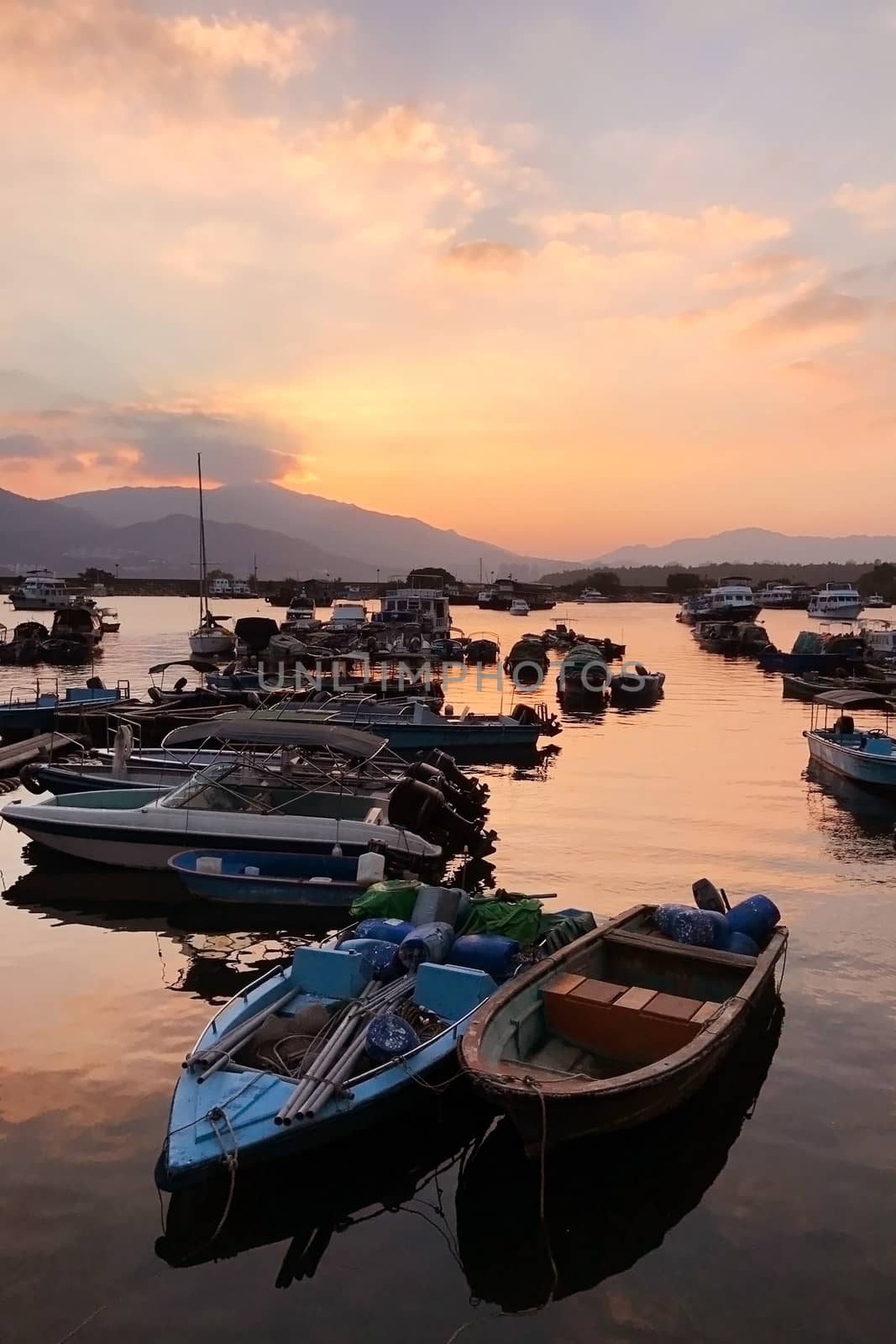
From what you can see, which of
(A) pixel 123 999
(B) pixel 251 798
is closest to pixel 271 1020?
(A) pixel 123 999

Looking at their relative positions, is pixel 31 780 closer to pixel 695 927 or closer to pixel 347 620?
pixel 695 927

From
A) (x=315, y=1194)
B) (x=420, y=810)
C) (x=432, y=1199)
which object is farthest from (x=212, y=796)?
(x=432, y=1199)

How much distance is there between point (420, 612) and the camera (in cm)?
7600

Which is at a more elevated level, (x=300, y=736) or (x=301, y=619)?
(x=301, y=619)

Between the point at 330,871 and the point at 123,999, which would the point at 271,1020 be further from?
the point at 330,871

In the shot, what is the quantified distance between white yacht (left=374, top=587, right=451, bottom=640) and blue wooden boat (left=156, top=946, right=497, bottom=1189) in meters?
57.1

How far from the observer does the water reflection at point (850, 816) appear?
20.1 meters

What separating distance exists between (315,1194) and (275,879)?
7.71 m

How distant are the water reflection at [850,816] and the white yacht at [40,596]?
98.1m

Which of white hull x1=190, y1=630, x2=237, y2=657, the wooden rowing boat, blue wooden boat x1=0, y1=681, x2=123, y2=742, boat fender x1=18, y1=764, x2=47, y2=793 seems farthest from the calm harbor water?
white hull x1=190, y1=630, x2=237, y2=657

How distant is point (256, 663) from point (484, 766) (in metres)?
27.7

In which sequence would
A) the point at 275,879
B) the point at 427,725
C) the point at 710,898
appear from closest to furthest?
the point at 710,898, the point at 275,879, the point at 427,725

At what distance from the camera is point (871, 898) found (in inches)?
654

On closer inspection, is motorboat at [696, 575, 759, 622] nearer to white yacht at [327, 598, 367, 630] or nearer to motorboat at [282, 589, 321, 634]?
white yacht at [327, 598, 367, 630]
